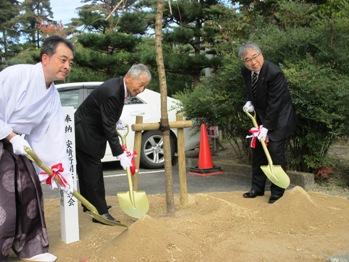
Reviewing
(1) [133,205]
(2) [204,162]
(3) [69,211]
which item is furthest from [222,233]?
(2) [204,162]

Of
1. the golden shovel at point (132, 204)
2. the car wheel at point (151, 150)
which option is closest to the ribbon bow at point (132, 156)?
the golden shovel at point (132, 204)

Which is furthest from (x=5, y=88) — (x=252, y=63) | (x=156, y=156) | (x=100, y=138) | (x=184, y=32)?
(x=184, y=32)

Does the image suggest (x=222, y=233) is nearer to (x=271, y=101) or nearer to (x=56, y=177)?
(x=56, y=177)

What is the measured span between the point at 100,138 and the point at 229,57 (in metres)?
2.76

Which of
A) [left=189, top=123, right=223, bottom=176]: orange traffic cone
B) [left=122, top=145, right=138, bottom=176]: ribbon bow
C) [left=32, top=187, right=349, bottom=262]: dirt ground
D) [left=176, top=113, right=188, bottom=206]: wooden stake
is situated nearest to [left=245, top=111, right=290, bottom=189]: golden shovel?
[left=32, top=187, right=349, bottom=262]: dirt ground

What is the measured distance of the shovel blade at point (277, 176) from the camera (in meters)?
4.98

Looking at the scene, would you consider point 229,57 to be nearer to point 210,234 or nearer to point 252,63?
point 252,63

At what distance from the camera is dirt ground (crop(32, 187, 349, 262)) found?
141 inches

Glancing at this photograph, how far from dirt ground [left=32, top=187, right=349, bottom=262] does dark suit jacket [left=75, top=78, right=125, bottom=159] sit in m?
0.75

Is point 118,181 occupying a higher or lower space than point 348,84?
lower

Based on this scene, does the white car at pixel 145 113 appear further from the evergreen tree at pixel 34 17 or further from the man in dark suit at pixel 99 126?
the evergreen tree at pixel 34 17

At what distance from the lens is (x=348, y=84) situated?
5504 millimetres

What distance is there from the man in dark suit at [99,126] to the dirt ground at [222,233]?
380 millimetres

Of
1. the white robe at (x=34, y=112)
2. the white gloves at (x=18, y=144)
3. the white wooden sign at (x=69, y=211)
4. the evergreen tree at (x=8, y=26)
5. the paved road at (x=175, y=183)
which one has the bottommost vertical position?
the paved road at (x=175, y=183)
